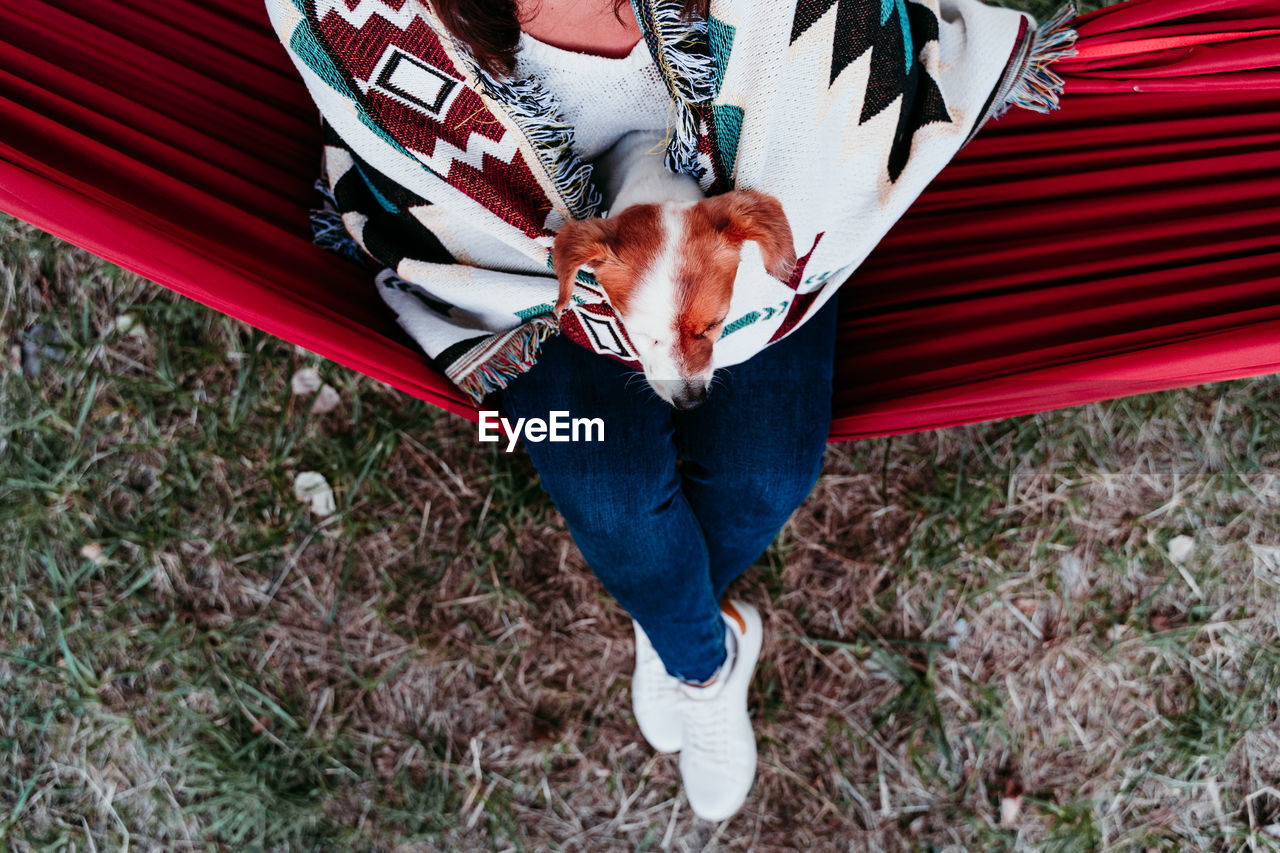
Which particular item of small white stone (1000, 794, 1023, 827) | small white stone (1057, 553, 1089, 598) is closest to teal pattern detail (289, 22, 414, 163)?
small white stone (1057, 553, 1089, 598)

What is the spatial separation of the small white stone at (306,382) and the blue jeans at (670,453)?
700 mm

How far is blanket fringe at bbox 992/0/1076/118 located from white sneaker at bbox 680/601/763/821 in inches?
41.6

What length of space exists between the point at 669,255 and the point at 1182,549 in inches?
56.7

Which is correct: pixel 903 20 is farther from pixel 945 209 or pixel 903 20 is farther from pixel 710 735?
pixel 710 735

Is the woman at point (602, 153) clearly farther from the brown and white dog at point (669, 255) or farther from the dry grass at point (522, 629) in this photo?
the dry grass at point (522, 629)

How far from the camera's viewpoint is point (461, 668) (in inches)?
69.1

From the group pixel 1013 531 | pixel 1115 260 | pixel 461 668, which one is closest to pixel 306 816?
pixel 461 668

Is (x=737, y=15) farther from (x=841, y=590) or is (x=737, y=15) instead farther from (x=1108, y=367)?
(x=841, y=590)

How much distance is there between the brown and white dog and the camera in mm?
1034

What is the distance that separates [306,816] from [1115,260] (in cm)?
194

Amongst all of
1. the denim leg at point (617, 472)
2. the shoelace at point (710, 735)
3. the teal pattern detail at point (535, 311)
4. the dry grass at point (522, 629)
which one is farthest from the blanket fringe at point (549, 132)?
the shoelace at point (710, 735)

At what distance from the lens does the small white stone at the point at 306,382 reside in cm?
179

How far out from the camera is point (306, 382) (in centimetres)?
180

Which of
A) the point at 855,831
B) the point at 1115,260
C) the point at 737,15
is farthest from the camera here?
the point at 855,831
